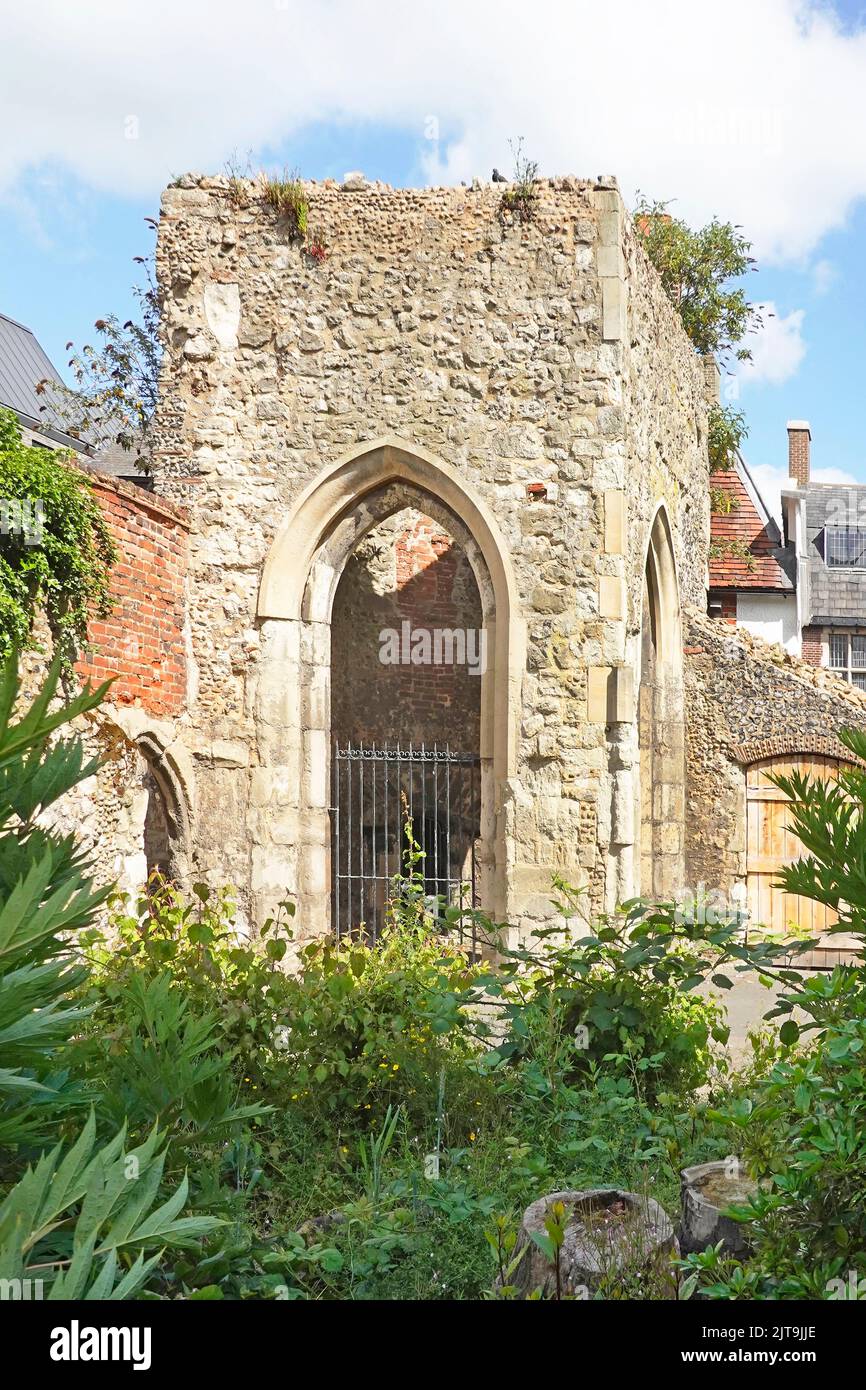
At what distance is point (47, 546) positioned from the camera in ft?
20.6

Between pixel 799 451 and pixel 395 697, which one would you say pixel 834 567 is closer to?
pixel 799 451

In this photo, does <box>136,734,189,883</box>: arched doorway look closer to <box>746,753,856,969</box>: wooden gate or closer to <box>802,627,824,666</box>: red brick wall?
<box>746,753,856,969</box>: wooden gate

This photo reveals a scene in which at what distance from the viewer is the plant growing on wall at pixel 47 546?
5.92 metres

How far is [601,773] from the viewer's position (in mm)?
8172

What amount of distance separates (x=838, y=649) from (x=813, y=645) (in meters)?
0.81

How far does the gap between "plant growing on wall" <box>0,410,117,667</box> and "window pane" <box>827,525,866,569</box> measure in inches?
646

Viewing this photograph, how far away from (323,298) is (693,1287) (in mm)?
7268

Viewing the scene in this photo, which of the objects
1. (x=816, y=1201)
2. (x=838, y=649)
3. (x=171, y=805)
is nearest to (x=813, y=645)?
(x=838, y=649)

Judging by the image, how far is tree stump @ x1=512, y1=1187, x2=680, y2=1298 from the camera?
283cm

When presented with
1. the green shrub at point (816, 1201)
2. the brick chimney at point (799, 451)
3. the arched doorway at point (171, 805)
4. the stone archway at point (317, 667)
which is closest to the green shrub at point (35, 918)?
the green shrub at point (816, 1201)

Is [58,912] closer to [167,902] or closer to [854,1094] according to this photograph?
[854,1094]

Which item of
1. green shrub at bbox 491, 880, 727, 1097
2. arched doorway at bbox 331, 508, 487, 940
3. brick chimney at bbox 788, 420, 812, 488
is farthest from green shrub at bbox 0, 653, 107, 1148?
brick chimney at bbox 788, 420, 812, 488

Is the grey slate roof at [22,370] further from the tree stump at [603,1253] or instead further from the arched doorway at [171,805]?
the tree stump at [603,1253]

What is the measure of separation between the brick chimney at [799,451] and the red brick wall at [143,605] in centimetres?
1678
